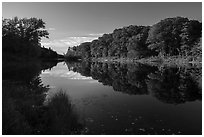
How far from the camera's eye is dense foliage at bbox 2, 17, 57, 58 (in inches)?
1766

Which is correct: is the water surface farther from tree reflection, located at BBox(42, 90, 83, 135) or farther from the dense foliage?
the dense foliage

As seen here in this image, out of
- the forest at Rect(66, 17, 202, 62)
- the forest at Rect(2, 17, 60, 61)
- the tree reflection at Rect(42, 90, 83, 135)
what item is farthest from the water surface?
the forest at Rect(66, 17, 202, 62)

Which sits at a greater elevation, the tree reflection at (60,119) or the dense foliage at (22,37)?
the dense foliage at (22,37)

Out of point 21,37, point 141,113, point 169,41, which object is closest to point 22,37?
point 21,37

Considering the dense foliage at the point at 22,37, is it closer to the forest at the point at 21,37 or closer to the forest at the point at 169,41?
the forest at the point at 21,37

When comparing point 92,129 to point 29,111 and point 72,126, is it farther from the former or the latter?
point 29,111

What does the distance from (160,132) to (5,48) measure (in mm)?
38564

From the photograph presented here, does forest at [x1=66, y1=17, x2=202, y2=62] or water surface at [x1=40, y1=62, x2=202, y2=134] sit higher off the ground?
forest at [x1=66, y1=17, x2=202, y2=62]

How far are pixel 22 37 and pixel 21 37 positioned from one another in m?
1.86

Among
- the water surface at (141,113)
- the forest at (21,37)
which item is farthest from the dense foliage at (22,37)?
the water surface at (141,113)

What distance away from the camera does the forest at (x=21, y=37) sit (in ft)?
146

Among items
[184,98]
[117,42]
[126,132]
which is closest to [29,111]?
[126,132]

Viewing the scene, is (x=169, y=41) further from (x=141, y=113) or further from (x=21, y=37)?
(x=141, y=113)

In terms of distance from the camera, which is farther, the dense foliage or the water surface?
the dense foliage
